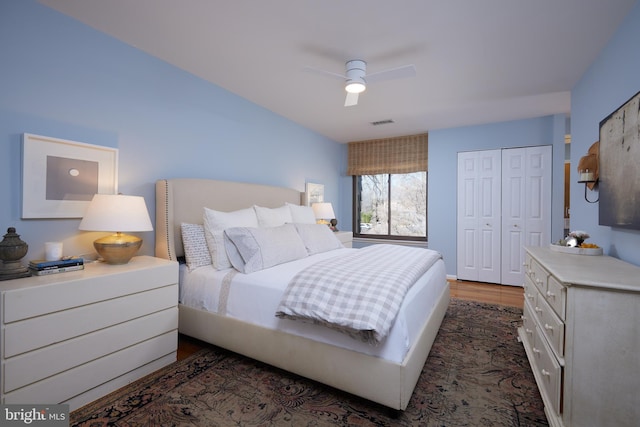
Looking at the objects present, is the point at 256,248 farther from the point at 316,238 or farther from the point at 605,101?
the point at 605,101

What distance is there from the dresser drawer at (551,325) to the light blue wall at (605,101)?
64 centimetres

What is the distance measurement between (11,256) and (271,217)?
6.41ft

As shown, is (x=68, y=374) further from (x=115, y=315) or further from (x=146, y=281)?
(x=146, y=281)

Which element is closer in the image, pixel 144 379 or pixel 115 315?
pixel 115 315

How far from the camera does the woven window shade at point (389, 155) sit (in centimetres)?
514

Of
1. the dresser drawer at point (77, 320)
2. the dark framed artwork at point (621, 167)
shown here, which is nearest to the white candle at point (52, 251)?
the dresser drawer at point (77, 320)

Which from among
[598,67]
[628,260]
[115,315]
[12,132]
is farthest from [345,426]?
[598,67]

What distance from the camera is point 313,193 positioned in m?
4.97

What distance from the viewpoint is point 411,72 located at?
2350mm

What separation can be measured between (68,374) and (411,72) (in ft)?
9.76

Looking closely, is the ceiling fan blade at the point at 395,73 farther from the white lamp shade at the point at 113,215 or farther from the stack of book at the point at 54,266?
the stack of book at the point at 54,266

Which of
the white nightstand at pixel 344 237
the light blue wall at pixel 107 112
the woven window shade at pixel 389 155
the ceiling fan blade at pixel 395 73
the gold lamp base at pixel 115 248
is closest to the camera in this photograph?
the light blue wall at pixel 107 112

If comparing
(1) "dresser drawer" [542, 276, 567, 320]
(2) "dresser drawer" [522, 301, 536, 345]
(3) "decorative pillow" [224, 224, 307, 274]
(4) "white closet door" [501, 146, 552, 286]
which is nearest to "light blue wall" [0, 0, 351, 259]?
(3) "decorative pillow" [224, 224, 307, 274]

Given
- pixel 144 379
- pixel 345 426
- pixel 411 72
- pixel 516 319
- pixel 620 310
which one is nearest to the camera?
pixel 620 310
